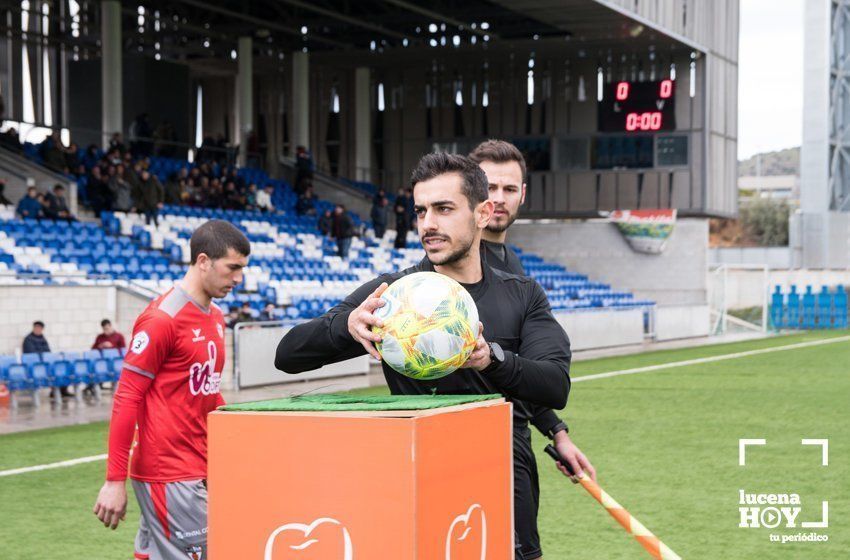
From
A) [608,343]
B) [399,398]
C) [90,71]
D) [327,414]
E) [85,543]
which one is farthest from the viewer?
[90,71]

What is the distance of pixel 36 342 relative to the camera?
56.8 ft

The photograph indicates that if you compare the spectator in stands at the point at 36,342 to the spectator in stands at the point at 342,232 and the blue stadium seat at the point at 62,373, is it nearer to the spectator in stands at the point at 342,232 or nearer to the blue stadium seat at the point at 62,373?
the blue stadium seat at the point at 62,373

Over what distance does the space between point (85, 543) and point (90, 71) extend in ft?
96.7

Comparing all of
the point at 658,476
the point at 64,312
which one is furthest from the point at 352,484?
the point at 64,312

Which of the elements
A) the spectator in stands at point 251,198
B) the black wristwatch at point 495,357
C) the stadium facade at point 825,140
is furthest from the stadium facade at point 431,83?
the black wristwatch at point 495,357

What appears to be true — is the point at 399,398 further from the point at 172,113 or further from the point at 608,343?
the point at 172,113

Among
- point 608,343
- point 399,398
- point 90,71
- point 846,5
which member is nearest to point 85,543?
point 399,398

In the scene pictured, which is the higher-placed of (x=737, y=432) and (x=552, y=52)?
(x=552, y=52)

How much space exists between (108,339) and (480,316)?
14.9 m

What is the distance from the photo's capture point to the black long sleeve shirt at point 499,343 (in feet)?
11.7

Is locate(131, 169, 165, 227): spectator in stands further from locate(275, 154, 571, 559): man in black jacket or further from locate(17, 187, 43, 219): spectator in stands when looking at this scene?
locate(275, 154, 571, 559): man in black jacket

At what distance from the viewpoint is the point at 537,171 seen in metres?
39.7

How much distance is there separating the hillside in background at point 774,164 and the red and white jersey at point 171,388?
6505 inches

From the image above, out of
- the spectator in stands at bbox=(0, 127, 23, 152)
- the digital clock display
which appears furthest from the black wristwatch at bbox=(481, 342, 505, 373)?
the digital clock display
